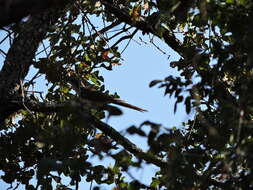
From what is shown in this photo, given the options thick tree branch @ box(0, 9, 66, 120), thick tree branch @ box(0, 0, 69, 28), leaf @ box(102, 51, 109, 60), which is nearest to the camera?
thick tree branch @ box(0, 0, 69, 28)

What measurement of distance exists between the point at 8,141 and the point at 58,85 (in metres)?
0.81

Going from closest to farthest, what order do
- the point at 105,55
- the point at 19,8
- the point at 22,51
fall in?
the point at 19,8
the point at 22,51
the point at 105,55

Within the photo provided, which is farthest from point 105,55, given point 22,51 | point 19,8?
point 19,8

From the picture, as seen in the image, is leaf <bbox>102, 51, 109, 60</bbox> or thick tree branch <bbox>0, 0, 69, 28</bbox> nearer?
thick tree branch <bbox>0, 0, 69, 28</bbox>

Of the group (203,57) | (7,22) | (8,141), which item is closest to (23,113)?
(8,141)

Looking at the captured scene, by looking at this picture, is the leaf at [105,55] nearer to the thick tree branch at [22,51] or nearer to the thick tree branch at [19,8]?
the thick tree branch at [22,51]

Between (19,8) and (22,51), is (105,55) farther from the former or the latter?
(19,8)

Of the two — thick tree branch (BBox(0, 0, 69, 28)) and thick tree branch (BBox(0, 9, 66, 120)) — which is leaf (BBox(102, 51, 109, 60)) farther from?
thick tree branch (BBox(0, 0, 69, 28))

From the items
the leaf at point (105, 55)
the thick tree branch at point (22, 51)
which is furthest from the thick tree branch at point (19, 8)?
the leaf at point (105, 55)

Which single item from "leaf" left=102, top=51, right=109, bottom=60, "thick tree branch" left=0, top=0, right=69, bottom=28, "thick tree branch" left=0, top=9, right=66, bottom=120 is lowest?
"thick tree branch" left=0, top=0, right=69, bottom=28

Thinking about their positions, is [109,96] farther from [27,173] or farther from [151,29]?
[27,173]

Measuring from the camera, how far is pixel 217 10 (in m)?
3.04

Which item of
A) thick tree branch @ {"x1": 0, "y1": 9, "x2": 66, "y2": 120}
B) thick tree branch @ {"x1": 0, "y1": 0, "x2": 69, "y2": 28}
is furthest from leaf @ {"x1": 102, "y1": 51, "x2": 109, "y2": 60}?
→ thick tree branch @ {"x1": 0, "y1": 0, "x2": 69, "y2": 28}

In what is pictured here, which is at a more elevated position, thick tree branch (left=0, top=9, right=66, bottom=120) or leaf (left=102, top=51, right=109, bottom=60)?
leaf (left=102, top=51, right=109, bottom=60)
